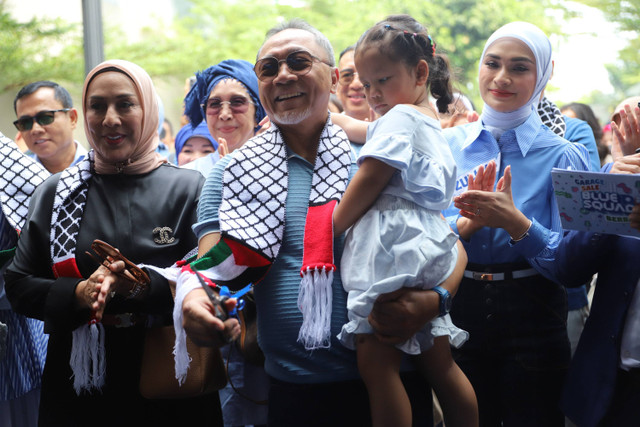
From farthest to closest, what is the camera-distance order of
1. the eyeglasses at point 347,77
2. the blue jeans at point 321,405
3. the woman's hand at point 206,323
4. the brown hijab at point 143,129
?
the eyeglasses at point 347,77
the brown hijab at point 143,129
the blue jeans at point 321,405
the woman's hand at point 206,323

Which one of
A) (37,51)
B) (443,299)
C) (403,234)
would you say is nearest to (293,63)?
(403,234)

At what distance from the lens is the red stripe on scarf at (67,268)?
2.66 meters

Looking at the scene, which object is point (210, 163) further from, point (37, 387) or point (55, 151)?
point (37, 387)

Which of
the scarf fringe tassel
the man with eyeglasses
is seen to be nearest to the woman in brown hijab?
the scarf fringe tassel

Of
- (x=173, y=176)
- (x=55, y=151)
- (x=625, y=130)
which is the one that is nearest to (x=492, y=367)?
(x=625, y=130)

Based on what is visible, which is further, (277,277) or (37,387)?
(37,387)

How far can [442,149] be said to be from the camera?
98.2 inches

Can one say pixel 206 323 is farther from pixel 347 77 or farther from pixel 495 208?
pixel 347 77

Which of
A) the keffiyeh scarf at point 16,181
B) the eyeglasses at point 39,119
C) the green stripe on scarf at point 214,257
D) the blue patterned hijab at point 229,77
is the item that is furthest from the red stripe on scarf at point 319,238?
the eyeglasses at point 39,119

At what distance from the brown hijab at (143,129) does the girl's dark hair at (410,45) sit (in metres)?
0.95

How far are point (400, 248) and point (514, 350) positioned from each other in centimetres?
97

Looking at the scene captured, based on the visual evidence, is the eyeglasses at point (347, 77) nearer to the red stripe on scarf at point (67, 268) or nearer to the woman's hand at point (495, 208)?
the woman's hand at point (495, 208)

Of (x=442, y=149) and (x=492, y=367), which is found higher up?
(x=442, y=149)

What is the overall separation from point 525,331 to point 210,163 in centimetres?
221
